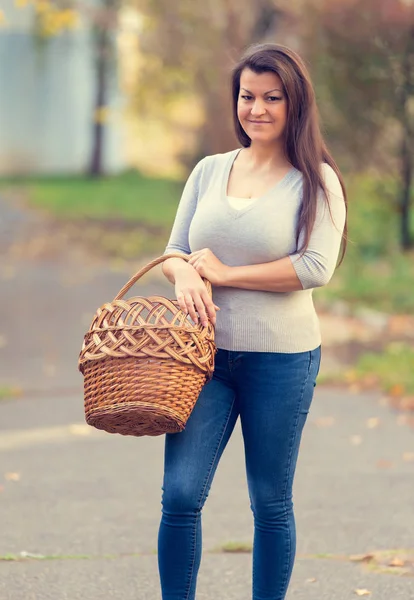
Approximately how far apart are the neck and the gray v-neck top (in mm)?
65

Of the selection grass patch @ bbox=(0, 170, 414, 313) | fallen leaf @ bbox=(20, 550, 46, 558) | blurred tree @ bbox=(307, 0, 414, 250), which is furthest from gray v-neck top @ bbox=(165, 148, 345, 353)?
blurred tree @ bbox=(307, 0, 414, 250)

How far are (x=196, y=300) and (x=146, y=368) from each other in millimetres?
254

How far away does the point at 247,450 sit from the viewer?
3.42 meters

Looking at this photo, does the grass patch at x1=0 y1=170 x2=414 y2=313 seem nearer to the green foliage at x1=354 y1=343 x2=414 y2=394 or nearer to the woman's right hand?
the woman's right hand

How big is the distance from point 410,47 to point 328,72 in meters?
0.94

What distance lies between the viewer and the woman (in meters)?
3.31

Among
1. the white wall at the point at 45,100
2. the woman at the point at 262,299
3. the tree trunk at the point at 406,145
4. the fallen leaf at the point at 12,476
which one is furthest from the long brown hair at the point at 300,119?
the white wall at the point at 45,100

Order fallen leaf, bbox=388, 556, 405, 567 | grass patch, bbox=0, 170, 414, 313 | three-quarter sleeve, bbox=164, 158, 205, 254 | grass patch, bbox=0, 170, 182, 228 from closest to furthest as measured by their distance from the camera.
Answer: three-quarter sleeve, bbox=164, 158, 205, 254 < fallen leaf, bbox=388, 556, 405, 567 < grass patch, bbox=0, 170, 414, 313 < grass patch, bbox=0, 170, 182, 228

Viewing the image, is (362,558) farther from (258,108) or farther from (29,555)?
(258,108)

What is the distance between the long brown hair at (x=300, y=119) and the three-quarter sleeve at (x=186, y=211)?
0.32 meters

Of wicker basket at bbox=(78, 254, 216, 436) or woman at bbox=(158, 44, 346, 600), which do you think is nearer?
wicker basket at bbox=(78, 254, 216, 436)

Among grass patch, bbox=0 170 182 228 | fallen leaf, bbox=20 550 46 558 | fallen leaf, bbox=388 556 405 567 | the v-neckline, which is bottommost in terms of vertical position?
grass patch, bbox=0 170 182 228

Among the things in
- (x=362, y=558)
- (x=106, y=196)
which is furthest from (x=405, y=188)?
(x=106, y=196)

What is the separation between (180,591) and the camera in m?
3.36
